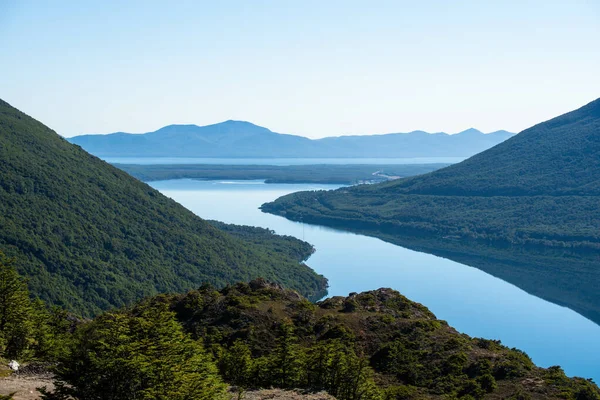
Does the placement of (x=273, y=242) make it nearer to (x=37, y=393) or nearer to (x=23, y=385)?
(x=23, y=385)

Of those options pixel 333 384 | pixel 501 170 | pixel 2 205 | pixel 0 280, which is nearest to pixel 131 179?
pixel 2 205

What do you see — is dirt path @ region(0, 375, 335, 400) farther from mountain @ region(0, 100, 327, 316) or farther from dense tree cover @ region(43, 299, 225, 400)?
mountain @ region(0, 100, 327, 316)

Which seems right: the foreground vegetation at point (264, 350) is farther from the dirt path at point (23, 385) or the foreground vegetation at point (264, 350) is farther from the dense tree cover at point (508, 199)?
the dense tree cover at point (508, 199)

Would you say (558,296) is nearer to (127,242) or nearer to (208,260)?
(208,260)

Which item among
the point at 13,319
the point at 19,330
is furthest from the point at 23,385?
the point at 13,319

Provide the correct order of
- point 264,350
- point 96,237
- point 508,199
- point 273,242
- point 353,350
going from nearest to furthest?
point 353,350 < point 264,350 < point 96,237 < point 273,242 < point 508,199

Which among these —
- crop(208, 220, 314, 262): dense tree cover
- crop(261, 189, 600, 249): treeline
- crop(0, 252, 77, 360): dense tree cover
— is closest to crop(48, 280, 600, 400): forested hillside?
crop(0, 252, 77, 360): dense tree cover

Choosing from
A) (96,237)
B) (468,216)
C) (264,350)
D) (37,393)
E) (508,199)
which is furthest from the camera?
(508,199)

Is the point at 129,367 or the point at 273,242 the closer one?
the point at 129,367

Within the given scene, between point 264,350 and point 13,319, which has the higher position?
point 13,319
